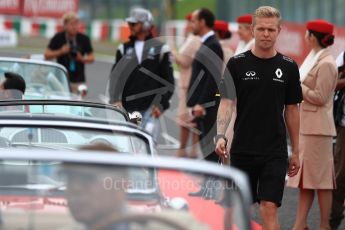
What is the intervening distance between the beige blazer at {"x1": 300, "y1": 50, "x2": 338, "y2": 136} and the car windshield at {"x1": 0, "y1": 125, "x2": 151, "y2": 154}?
9.42ft

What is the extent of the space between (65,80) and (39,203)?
933cm

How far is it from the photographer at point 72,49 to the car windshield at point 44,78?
110 inches

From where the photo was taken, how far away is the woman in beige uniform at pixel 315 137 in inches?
385

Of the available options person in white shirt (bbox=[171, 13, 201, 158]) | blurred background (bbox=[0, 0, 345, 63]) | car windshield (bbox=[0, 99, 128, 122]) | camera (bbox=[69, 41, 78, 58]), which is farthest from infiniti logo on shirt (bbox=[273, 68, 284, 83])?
blurred background (bbox=[0, 0, 345, 63])

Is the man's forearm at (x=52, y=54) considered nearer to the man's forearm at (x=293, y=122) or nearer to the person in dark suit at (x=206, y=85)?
the person in dark suit at (x=206, y=85)

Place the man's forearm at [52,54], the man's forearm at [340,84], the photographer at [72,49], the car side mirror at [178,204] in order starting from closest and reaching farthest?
1. the car side mirror at [178,204]
2. the man's forearm at [340,84]
3. the man's forearm at [52,54]
4. the photographer at [72,49]

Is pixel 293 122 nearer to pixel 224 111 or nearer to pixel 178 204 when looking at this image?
pixel 224 111

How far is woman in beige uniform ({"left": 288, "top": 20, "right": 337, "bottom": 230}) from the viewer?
978cm

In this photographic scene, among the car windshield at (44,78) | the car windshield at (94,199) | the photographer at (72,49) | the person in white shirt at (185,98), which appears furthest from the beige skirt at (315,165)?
the photographer at (72,49)

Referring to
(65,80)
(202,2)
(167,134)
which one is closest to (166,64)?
(65,80)

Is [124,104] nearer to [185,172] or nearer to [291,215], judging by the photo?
[291,215]

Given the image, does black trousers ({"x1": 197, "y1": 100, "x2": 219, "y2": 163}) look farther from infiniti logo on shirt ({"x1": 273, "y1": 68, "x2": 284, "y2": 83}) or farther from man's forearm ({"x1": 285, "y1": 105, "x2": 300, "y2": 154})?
infiniti logo on shirt ({"x1": 273, "y1": 68, "x2": 284, "y2": 83})

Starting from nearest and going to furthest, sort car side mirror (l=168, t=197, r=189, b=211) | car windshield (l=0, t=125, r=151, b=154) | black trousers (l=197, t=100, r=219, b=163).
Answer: car side mirror (l=168, t=197, r=189, b=211) < car windshield (l=0, t=125, r=151, b=154) < black trousers (l=197, t=100, r=219, b=163)

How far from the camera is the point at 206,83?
12766 millimetres
